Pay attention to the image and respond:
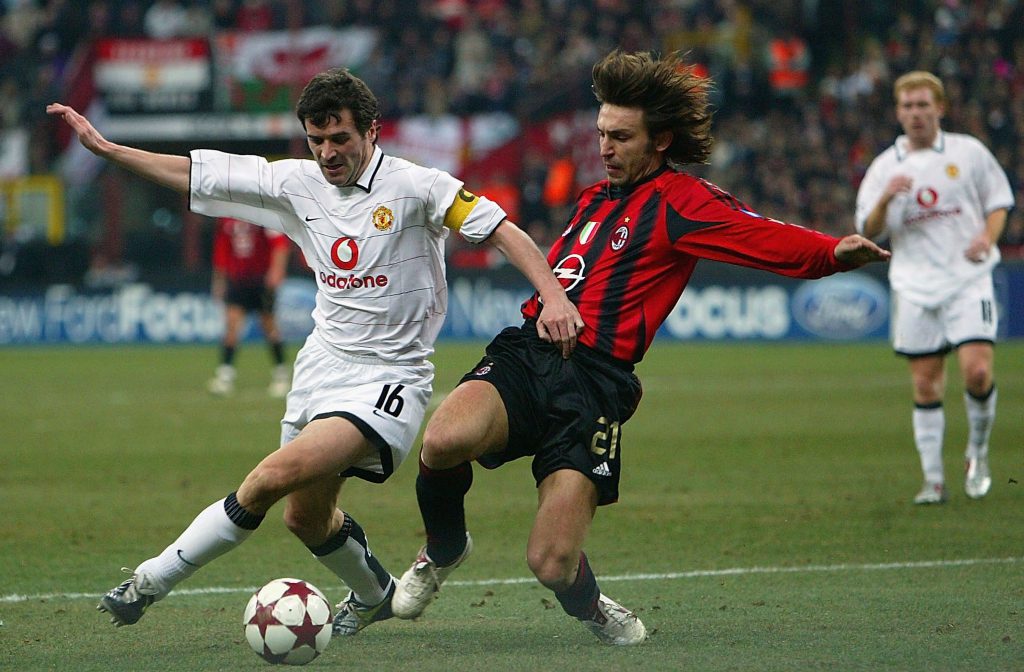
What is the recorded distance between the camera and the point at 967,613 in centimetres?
561

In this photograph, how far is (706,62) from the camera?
26.8 m

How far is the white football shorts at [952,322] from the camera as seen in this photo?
28.1 ft

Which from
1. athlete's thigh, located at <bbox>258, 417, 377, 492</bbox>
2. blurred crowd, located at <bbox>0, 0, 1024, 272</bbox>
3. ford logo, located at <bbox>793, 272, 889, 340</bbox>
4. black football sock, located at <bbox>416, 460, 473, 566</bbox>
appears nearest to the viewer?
athlete's thigh, located at <bbox>258, 417, 377, 492</bbox>

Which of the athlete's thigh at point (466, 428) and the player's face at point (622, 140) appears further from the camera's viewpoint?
the player's face at point (622, 140)

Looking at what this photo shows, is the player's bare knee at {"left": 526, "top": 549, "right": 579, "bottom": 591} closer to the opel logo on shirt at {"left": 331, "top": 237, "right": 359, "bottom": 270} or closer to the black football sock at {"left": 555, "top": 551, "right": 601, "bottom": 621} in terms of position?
the black football sock at {"left": 555, "top": 551, "right": 601, "bottom": 621}

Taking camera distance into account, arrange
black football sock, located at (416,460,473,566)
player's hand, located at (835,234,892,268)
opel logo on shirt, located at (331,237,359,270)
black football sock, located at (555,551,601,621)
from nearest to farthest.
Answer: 1. player's hand, located at (835,234,892,268)
2. black football sock, located at (555,551,601,621)
3. opel logo on shirt, located at (331,237,359,270)
4. black football sock, located at (416,460,473,566)

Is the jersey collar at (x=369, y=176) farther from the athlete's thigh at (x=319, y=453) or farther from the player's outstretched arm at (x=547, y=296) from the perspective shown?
the athlete's thigh at (x=319, y=453)

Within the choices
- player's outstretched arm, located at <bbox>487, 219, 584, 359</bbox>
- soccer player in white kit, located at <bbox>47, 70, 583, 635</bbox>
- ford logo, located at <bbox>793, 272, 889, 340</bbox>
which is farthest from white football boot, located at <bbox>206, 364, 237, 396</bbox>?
player's outstretched arm, located at <bbox>487, 219, 584, 359</bbox>

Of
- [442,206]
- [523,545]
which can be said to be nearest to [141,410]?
[523,545]

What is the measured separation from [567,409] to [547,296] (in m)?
0.41

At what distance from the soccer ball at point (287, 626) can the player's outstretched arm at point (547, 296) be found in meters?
1.21

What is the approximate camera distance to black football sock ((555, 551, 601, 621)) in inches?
205

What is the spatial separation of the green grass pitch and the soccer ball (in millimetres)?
121

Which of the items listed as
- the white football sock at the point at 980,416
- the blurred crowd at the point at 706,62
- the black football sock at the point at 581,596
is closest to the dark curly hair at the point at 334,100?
the black football sock at the point at 581,596
